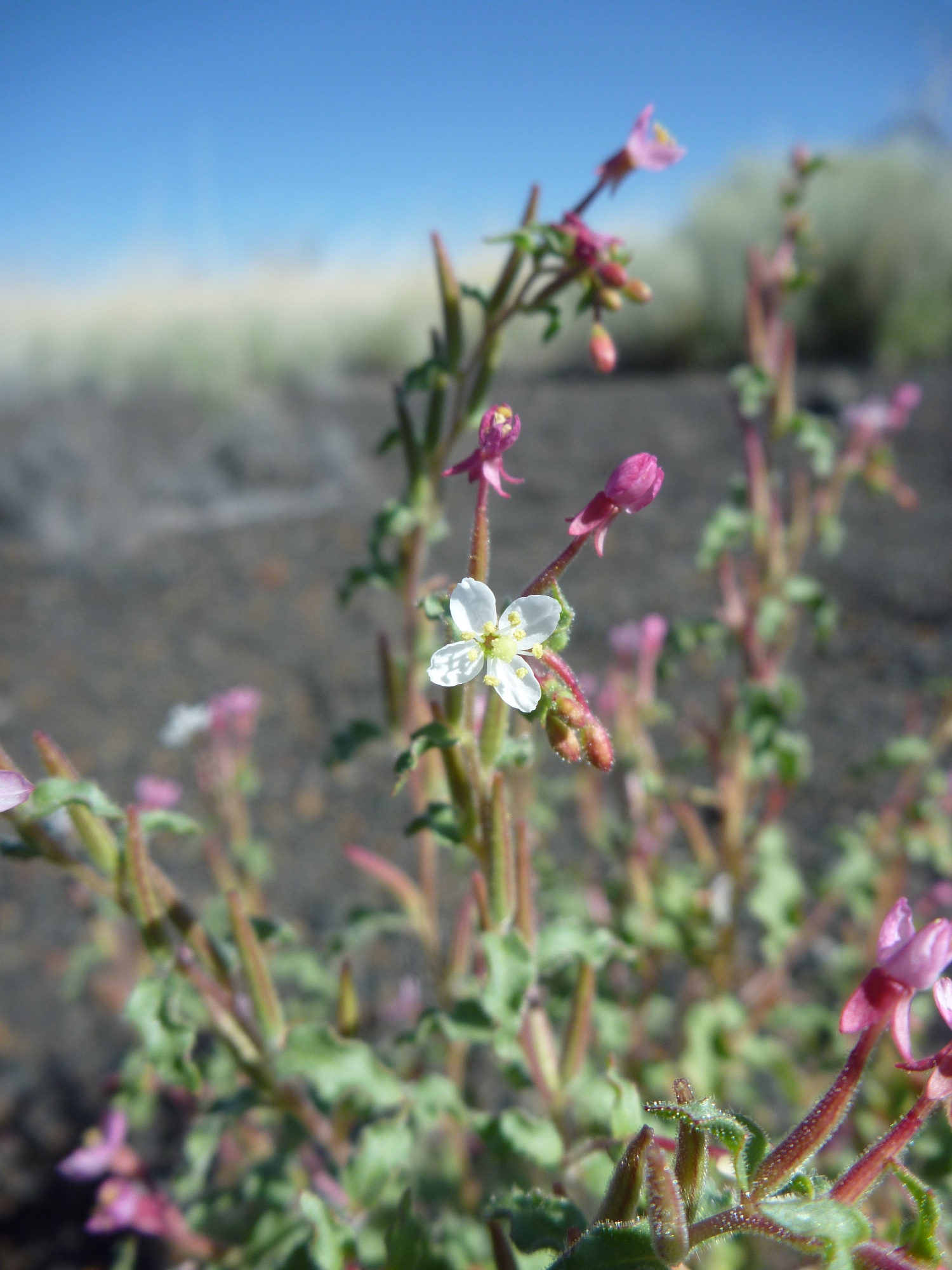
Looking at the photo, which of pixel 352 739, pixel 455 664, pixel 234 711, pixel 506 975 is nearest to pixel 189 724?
pixel 234 711

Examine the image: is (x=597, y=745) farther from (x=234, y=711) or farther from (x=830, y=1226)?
(x=234, y=711)

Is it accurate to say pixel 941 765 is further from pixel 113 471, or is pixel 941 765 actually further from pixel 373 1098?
pixel 113 471

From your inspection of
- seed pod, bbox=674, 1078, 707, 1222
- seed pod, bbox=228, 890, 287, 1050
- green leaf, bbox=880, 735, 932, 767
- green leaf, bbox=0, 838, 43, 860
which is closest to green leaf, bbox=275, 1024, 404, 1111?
seed pod, bbox=228, 890, 287, 1050

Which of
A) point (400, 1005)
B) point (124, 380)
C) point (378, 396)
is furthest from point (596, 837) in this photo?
point (124, 380)

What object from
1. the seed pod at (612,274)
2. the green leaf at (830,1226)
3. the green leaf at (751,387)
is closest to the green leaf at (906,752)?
the green leaf at (751,387)

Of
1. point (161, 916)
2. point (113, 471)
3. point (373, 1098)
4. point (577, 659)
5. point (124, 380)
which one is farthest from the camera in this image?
point (124, 380)

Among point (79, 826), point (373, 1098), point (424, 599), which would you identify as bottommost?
point (373, 1098)

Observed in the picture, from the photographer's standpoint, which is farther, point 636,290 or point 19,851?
point 636,290
